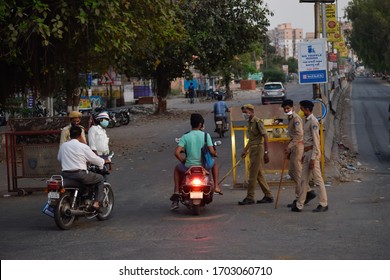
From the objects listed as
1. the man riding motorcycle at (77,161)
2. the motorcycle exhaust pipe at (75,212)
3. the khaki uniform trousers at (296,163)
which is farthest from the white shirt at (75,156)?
the khaki uniform trousers at (296,163)

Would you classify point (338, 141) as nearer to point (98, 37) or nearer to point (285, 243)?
point (98, 37)

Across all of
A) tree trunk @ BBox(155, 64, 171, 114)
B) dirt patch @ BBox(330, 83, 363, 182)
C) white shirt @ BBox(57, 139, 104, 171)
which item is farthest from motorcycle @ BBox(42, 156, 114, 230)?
tree trunk @ BBox(155, 64, 171, 114)

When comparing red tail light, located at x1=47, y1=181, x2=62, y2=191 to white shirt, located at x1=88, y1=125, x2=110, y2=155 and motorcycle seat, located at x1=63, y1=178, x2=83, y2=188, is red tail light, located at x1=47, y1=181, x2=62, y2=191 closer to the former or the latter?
motorcycle seat, located at x1=63, y1=178, x2=83, y2=188

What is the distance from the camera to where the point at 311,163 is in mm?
11961

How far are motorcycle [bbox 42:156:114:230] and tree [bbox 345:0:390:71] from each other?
202ft

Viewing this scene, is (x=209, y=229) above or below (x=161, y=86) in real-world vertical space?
below

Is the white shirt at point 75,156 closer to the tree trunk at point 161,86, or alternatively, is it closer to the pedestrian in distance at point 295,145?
the pedestrian in distance at point 295,145

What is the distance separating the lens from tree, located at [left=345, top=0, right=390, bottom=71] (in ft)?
232

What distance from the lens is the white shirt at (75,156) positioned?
11.1 meters

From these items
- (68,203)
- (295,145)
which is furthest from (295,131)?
(68,203)

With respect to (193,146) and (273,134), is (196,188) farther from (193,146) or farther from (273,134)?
(273,134)

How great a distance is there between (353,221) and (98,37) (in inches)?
333

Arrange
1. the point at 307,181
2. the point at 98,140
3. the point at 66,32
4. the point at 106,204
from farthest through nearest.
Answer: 1. the point at 66,32
2. the point at 98,140
3. the point at 307,181
4. the point at 106,204

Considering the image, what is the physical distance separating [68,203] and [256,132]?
3.74m
